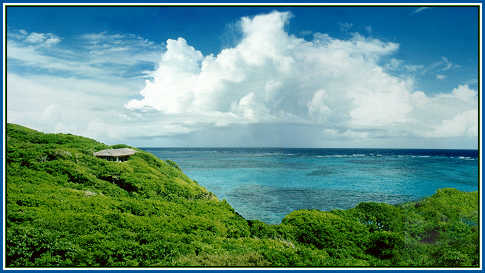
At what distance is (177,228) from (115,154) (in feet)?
32.2

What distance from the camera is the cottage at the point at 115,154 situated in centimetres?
1512

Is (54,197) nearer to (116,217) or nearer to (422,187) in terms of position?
(116,217)

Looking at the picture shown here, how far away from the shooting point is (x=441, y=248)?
287 inches

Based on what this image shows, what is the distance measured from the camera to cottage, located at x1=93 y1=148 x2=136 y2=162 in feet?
49.6

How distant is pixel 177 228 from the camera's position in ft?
24.1

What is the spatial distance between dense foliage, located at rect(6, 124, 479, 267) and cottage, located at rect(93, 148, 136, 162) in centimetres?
312

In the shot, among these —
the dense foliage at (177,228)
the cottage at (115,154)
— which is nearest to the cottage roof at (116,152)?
the cottage at (115,154)

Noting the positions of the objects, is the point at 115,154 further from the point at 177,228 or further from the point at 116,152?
the point at 177,228

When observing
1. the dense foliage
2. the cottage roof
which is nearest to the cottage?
the cottage roof

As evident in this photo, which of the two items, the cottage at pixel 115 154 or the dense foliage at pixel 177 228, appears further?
the cottage at pixel 115 154

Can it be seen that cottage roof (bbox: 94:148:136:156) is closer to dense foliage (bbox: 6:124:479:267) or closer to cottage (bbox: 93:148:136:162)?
cottage (bbox: 93:148:136:162)

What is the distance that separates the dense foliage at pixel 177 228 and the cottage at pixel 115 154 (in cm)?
312

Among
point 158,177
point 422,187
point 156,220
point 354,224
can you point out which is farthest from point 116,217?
point 422,187

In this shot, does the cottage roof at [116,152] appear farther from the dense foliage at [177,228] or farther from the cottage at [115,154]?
the dense foliage at [177,228]
